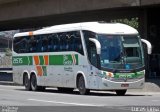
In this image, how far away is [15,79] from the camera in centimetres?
3516

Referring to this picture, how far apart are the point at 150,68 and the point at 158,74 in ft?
2.45

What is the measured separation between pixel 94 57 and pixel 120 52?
127 cm

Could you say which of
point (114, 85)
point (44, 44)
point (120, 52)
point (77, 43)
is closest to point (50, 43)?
point (44, 44)

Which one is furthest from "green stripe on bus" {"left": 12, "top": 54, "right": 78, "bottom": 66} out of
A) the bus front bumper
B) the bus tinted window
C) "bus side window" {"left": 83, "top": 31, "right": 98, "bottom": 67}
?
the bus front bumper

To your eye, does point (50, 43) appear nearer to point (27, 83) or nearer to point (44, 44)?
point (44, 44)

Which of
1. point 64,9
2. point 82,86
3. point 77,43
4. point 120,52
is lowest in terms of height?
point 82,86

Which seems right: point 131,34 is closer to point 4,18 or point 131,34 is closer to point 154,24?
point 154,24

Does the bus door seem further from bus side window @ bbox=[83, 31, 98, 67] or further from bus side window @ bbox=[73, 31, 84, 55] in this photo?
bus side window @ bbox=[73, 31, 84, 55]

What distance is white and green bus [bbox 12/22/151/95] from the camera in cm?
2617

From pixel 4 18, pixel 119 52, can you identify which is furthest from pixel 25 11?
pixel 119 52

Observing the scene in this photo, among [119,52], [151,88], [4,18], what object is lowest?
[151,88]

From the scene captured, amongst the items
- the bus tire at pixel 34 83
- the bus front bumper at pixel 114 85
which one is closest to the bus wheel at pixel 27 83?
the bus tire at pixel 34 83

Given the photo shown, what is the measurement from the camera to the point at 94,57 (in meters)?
26.5

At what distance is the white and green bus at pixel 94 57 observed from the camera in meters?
26.2
